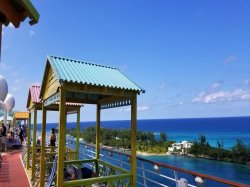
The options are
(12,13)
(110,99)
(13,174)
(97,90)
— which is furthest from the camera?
(13,174)

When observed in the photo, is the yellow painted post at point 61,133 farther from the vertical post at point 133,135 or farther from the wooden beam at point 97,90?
the vertical post at point 133,135

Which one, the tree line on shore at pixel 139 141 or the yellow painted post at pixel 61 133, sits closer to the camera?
the yellow painted post at pixel 61 133

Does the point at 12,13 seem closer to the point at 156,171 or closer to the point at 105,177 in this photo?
the point at 105,177

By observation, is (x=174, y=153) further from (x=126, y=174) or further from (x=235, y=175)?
(x=126, y=174)

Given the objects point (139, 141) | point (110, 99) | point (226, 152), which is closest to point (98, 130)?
point (110, 99)

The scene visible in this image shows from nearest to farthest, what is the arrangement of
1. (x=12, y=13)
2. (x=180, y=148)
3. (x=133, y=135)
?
(x=12, y=13) → (x=133, y=135) → (x=180, y=148)

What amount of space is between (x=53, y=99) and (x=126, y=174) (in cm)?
210

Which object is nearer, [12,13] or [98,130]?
[12,13]

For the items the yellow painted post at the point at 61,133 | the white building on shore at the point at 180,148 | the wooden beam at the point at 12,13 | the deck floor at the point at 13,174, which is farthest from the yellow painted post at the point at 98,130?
the white building on shore at the point at 180,148

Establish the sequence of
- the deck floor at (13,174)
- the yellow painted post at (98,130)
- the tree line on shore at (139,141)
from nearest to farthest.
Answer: the yellow painted post at (98,130) → the deck floor at (13,174) → the tree line on shore at (139,141)

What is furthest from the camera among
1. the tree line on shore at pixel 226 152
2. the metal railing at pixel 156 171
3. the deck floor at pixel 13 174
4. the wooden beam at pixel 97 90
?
the tree line on shore at pixel 226 152

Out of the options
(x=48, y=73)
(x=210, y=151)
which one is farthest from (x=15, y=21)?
(x=210, y=151)

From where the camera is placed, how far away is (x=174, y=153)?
4575 centimetres

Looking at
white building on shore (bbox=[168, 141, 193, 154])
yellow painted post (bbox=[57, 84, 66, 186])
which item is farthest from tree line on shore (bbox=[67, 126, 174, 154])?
yellow painted post (bbox=[57, 84, 66, 186])
